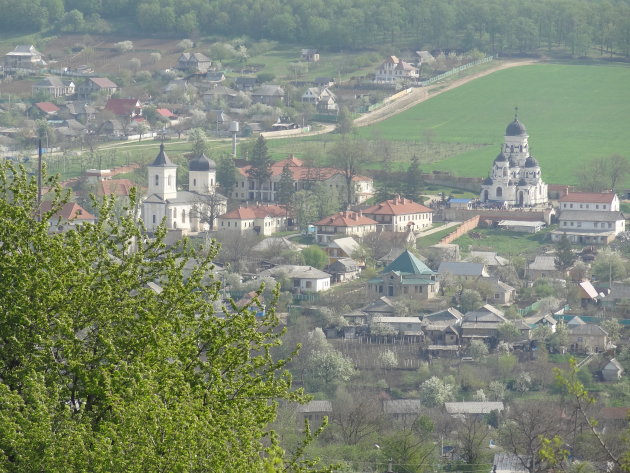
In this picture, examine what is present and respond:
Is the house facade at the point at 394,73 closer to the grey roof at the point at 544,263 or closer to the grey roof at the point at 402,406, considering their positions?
the grey roof at the point at 544,263

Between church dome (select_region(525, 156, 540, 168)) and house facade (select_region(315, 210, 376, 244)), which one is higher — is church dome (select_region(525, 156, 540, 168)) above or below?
above

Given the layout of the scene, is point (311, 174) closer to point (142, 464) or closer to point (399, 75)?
point (399, 75)

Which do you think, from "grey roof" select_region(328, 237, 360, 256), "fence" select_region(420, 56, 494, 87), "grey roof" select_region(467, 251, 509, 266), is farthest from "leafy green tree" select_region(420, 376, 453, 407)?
"fence" select_region(420, 56, 494, 87)

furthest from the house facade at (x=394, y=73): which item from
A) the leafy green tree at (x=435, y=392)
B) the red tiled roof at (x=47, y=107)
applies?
the leafy green tree at (x=435, y=392)

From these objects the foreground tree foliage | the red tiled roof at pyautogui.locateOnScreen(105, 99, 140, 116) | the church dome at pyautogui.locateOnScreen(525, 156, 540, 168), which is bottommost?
the church dome at pyautogui.locateOnScreen(525, 156, 540, 168)

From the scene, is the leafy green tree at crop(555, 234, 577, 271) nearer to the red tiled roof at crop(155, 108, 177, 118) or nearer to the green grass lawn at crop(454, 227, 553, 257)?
the green grass lawn at crop(454, 227, 553, 257)

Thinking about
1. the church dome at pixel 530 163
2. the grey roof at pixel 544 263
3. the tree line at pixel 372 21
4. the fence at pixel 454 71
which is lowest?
the grey roof at pixel 544 263

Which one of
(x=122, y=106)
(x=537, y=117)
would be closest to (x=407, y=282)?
(x=537, y=117)
